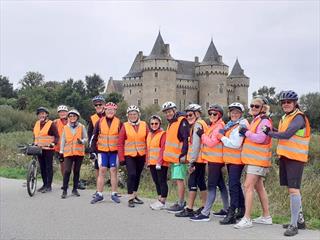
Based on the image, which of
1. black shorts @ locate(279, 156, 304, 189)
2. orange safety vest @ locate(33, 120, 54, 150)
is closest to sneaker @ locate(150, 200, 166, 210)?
black shorts @ locate(279, 156, 304, 189)

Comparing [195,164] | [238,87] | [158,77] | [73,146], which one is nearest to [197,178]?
[195,164]

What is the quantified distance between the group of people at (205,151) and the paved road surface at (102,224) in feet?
0.85

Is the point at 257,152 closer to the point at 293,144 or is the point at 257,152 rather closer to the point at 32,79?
the point at 293,144

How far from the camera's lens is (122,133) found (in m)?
9.97

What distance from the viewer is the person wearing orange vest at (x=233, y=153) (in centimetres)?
802

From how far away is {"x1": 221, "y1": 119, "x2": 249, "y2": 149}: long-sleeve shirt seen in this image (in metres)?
7.98

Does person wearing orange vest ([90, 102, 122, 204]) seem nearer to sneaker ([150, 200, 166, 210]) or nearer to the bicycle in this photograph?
sneaker ([150, 200, 166, 210])

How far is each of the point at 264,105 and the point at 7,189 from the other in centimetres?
759

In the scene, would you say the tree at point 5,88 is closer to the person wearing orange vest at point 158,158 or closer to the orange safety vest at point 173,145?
the person wearing orange vest at point 158,158

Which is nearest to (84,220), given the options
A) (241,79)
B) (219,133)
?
(219,133)

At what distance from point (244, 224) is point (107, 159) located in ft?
12.4

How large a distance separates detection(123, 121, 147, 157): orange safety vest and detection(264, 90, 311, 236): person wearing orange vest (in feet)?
10.4

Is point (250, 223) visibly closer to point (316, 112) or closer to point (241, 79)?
point (316, 112)

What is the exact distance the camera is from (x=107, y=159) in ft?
34.2
